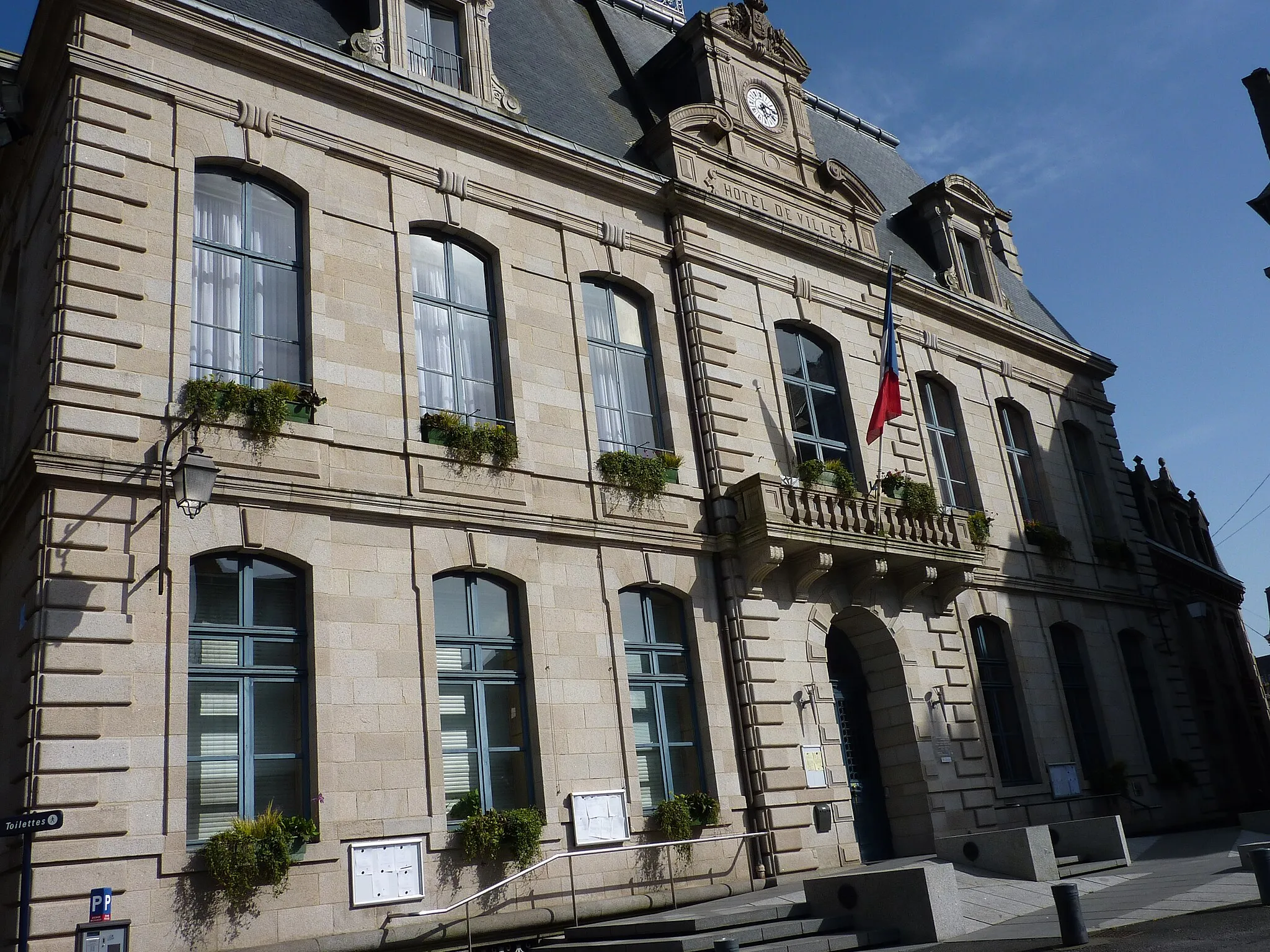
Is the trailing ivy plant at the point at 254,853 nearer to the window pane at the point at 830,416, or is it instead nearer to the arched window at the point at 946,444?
the window pane at the point at 830,416

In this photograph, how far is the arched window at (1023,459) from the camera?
2233cm

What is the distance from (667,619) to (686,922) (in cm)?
499

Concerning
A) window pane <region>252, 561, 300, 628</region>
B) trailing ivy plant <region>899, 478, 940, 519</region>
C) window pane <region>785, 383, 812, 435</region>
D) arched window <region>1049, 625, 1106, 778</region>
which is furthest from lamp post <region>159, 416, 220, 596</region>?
arched window <region>1049, 625, 1106, 778</region>

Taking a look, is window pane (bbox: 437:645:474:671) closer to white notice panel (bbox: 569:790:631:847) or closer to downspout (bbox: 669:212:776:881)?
white notice panel (bbox: 569:790:631:847)

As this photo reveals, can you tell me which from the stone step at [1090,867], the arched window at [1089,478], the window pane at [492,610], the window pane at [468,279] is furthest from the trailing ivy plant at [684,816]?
the arched window at [1089,478]

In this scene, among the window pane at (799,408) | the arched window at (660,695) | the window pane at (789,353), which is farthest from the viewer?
the window pane at (789,353)

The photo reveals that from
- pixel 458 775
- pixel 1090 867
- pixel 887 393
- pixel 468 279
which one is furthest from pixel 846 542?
pixel 458 775

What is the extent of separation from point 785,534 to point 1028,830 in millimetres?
4796

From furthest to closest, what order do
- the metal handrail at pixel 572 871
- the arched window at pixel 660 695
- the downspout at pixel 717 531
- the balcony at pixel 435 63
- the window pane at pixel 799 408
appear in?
the window pane at pixel 799 408 → the balcony at pixel 435 63 → the downspout at pixel 717 531 → the arched window at pixel 660 695 → the metal handrail at pixel 572 871

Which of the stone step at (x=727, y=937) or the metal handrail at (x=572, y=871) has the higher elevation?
the metal handrail at (x=572, y=871)

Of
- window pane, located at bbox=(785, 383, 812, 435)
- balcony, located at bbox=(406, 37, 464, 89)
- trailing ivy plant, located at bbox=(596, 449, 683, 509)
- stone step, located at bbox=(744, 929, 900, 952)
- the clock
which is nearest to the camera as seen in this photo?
stone step, located at bbox=(744, 929, 900, 952)

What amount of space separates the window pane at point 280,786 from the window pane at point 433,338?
5247 millimetres

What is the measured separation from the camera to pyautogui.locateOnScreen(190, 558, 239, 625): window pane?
11.4 meters

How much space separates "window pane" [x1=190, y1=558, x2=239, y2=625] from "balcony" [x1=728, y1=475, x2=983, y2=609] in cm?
689
